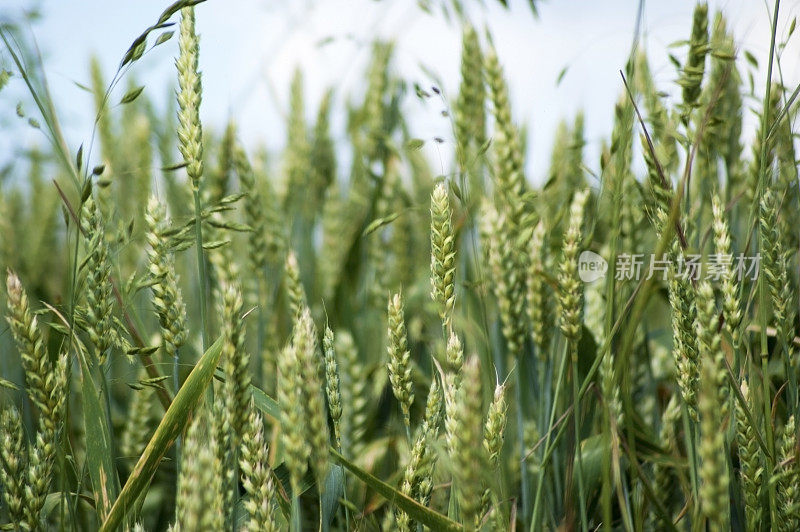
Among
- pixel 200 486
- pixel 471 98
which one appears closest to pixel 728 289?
pixel 200 486

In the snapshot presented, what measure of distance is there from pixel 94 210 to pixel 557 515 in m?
0.63

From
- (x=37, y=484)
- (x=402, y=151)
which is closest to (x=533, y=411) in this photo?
(x=402, y=151)

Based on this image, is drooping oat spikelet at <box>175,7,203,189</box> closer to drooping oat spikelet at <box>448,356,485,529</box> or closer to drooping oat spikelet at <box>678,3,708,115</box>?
drooping oat spikelet at <box>448,356,485,529</box>

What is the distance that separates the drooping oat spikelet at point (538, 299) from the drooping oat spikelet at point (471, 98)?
0.21m

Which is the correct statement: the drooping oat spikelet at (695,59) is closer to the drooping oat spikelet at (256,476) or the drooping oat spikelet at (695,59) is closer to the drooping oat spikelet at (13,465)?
the drooping oat spikelet at (256,476)

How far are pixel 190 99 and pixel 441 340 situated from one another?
480 mm

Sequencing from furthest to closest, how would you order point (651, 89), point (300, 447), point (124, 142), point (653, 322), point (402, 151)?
point (124, 142) < point (653, 322) < point (402, 151) < point (651, 89) < point (300, 447)

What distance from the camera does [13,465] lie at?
1.89ft

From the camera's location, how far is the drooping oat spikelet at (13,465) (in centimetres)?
58

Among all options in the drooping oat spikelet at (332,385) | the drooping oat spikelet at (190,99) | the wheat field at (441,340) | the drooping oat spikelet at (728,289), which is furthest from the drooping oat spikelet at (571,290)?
the drooping oat spikelet at (190,99)

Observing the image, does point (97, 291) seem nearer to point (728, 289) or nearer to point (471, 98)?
point (728, 289)

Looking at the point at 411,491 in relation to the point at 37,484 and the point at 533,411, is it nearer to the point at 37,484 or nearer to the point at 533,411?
the point at 37,484

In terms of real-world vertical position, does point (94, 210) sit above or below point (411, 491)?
above

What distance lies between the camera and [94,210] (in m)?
0.61
